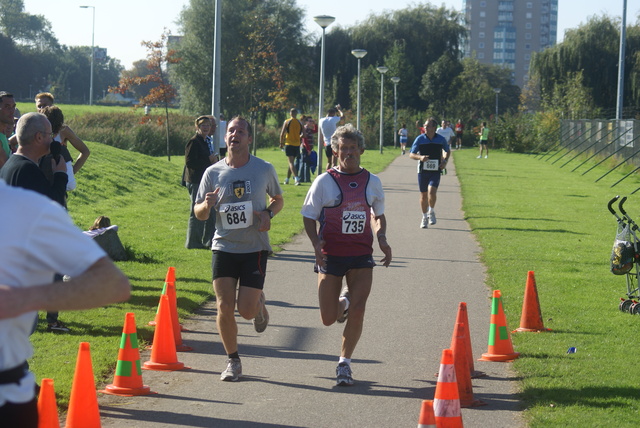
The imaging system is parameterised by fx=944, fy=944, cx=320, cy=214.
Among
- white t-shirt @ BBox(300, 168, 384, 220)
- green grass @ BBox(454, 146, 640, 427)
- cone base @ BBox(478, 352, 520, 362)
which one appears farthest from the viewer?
cone base @ BBox(478, 352, 520, 362)

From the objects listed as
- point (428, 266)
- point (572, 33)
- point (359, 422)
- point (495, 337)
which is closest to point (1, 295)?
point (359, 422)

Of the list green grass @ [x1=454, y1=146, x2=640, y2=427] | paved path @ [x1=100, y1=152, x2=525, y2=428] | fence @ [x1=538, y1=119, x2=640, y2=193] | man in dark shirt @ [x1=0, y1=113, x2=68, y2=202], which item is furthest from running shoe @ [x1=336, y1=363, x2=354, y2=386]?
fence @ [x1=538, y1=119, x2=640, y2=193]

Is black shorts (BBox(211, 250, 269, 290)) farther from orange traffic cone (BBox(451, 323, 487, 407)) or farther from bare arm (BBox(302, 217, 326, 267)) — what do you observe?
orange traffic cone (BBox(451, 323, 487, 407))

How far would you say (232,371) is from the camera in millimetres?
6895

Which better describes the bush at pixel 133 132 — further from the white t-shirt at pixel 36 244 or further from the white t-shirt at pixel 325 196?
the white t-shirt at pixel 36 244

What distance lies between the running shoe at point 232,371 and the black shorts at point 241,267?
0.57 meters

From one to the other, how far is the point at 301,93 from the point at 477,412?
65630 millimetres

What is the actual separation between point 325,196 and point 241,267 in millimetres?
820

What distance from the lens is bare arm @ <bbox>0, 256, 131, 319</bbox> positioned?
2568 mm

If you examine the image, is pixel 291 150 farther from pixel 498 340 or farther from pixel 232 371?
pixel 232 371

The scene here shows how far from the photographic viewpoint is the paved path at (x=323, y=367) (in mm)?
6016

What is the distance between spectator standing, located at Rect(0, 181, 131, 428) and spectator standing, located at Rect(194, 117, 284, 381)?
4.18 metres

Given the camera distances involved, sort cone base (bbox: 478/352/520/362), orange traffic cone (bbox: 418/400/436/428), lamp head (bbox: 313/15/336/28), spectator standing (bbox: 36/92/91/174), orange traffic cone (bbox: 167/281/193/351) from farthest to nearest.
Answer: lamp head (bbox: 313/15/336/28) < spectator standing (bbox: 36/92/91/174) < orange traffic cone (bbox: 167/281/193/351) < cone base (bbox: 478/352/520/362) < orange traffic cone (bbox: 418/400/436/428)

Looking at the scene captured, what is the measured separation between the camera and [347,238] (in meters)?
6.97
